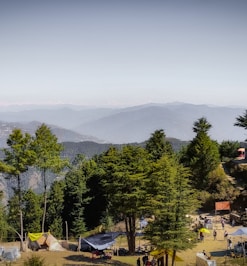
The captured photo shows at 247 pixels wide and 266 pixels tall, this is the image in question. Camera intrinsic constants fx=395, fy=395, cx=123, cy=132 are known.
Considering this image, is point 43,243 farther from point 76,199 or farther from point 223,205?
point 223,205

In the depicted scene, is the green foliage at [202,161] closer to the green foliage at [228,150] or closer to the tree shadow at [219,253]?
the green foliage at [228,150]

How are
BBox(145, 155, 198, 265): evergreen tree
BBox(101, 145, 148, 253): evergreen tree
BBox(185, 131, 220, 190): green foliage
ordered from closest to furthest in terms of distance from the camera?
BBox(145, 155, 198, 265): evergreen tree, BBox(101, 145, 148, 253): evergreen tree, BBox(185, 131, 220, 190): green foliage

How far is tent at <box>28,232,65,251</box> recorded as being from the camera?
3000 cm

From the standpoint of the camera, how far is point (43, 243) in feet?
98.9

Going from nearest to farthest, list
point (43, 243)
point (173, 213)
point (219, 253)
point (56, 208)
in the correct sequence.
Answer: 1. point (173, 213)
2. point (219, 253)
3. point (43, 243)
4. point (56, 208)

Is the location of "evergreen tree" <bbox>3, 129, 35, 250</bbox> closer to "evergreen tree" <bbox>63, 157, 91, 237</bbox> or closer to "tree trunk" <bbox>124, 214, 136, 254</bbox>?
"tree trunk" <bbox>124, 214, 136, 254</bbox>

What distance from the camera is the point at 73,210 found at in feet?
138

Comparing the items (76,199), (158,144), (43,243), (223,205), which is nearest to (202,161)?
(158,144)

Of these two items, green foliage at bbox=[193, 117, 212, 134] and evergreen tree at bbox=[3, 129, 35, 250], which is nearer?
evergreen tree at bbox=[3, 129, 35, 250]

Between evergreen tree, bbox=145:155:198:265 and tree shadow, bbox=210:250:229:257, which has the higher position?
evergreen tree, bbox=145:155:198:265

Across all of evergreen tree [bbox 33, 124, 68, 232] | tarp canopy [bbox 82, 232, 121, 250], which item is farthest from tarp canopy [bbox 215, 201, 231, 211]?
evergreen tree [bbox 33, 124, 68, 232]

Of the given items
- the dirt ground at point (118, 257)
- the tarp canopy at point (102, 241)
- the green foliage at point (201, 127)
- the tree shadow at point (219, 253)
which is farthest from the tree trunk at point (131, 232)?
the green foliage at point (201, 127)

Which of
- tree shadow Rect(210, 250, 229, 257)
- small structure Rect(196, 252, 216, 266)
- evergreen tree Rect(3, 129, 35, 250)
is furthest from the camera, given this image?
evergreen tree Rect(3, 129, 35, 250)

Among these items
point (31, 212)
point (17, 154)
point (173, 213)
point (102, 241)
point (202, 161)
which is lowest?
point (102, 241)
